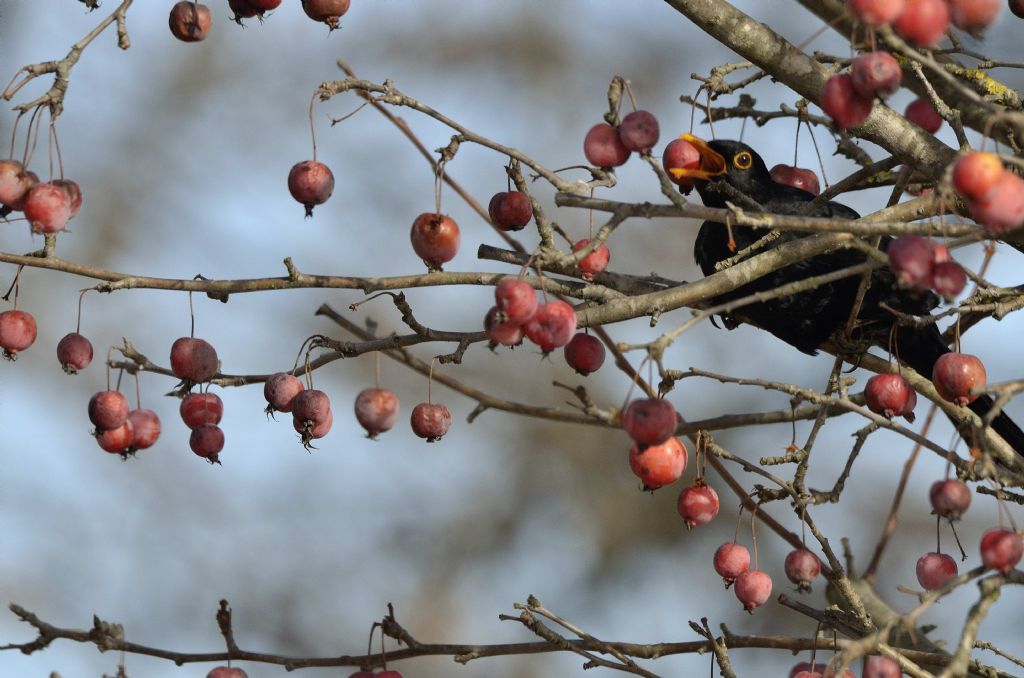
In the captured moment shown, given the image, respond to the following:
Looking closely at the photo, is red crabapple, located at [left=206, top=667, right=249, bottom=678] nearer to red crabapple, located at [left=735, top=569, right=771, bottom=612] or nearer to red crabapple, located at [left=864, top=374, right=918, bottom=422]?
red crabapple, located at [left=735, top=569, right=771, bottom=612]

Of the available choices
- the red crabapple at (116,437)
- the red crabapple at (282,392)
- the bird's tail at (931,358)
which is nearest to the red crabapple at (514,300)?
the red crabapple at (282,392)

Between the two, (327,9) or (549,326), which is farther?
(327,9)

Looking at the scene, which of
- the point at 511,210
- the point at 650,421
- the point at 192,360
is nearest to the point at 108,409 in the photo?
the point at 192,360

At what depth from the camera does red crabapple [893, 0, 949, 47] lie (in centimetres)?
155

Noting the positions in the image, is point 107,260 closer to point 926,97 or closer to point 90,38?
point 90,38

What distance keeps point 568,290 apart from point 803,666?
89 cm

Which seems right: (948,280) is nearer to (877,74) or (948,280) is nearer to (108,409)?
(877,74)

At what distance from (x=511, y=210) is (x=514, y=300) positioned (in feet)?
2.07

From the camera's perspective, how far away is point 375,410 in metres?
2.16

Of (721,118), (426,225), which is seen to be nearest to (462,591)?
(721,118)

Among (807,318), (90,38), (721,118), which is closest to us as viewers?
(90,38)

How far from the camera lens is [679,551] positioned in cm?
732

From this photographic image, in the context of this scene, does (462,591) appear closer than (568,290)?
No

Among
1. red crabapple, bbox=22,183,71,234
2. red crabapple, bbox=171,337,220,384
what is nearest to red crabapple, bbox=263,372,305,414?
red crabapple, bbox=171,337,220,384
